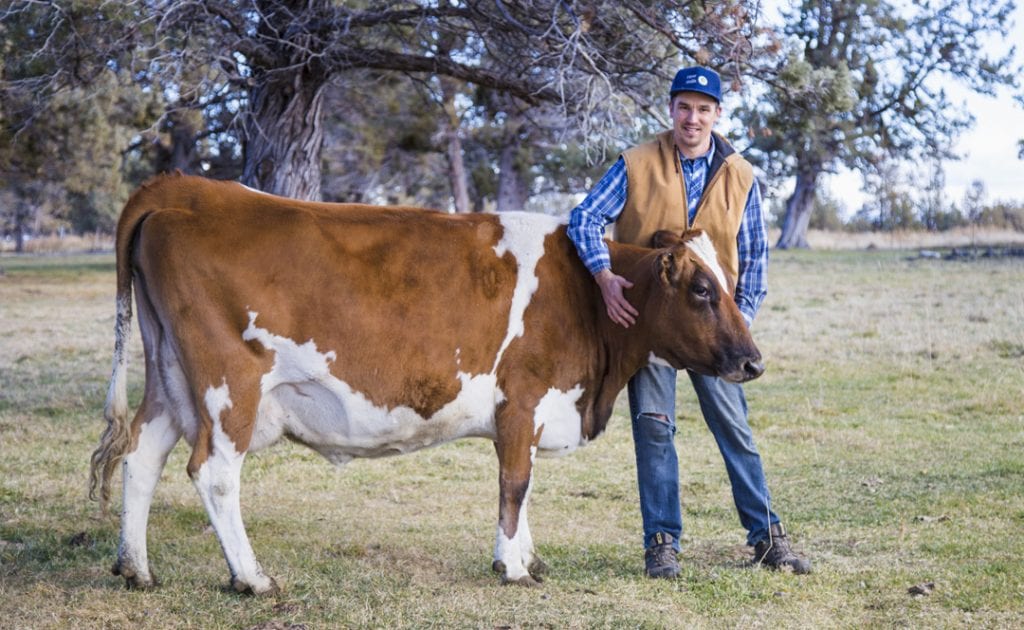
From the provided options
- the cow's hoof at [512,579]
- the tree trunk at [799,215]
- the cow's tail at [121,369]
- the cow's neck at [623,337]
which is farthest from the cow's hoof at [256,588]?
the tree trunk at [799,215]

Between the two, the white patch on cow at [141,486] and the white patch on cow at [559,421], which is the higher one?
the white patch on cow at [559,421]

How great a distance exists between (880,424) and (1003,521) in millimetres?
3132

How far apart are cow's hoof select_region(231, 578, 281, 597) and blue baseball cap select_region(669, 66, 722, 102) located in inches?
118

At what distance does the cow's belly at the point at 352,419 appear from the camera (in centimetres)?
510

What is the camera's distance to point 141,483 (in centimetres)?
520

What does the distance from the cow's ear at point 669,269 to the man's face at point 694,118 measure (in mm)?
618

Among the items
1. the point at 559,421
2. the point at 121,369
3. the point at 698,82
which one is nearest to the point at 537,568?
the point at 559,421

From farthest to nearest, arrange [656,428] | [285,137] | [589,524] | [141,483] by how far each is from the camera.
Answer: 1. [285,137]
2. [589,524]
3. [656,428]
4. [141,483]

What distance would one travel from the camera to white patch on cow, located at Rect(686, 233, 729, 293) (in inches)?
207

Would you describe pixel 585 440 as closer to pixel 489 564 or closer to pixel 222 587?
pixel 489 564

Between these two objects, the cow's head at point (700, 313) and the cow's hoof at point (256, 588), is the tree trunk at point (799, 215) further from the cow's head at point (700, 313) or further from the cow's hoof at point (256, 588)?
the cow's hoof at point (256, 588)

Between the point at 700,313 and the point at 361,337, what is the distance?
1574mm

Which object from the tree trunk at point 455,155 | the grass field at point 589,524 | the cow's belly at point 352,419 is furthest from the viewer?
the tree trunk at point 455,155

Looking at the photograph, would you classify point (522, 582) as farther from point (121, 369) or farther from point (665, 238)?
point (121, 369)
